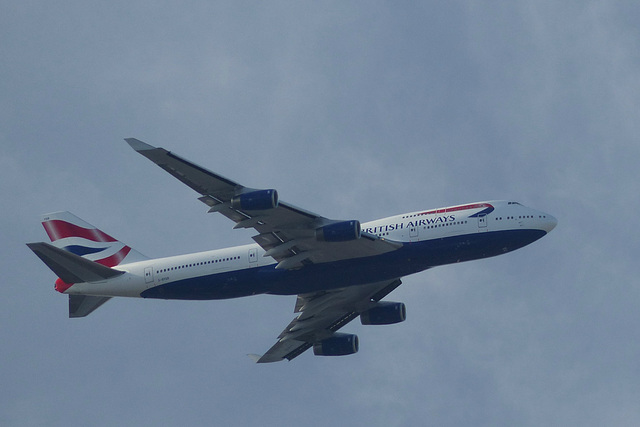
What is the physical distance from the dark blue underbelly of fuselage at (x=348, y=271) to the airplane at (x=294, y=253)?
0.06 m

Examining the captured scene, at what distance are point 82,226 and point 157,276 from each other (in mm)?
9193

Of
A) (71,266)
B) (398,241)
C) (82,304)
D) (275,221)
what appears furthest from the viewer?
(82,304)

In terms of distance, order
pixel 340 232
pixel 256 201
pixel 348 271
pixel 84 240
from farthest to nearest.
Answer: pixel 84 240, pixel 348 271, pixel 340 232, pixel 256 201

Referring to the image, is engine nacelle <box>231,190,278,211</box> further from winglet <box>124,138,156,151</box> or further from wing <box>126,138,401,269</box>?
winglet <box>124,138,156,151</box>

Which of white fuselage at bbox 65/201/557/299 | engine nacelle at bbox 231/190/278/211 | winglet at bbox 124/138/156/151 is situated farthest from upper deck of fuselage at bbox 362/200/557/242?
winglet at bbox 124/138/156/151

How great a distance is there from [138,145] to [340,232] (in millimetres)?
12630

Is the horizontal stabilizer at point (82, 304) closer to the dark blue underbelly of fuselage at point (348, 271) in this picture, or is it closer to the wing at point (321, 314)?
the dark blue underbelly of fuselage at point (348, 271)

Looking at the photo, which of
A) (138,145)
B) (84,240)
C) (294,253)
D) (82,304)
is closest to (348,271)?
(294,253)

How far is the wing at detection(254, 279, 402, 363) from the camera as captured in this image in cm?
6544

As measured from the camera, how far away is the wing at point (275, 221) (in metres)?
53.2

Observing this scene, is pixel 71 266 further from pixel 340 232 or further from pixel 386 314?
pixel 386 314

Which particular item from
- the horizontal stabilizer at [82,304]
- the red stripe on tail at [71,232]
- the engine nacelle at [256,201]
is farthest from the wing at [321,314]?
the red stripe on tail at [71,232]

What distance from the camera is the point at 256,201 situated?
54250 mm

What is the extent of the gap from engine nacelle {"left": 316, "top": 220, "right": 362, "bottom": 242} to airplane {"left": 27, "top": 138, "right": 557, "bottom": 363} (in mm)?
57
